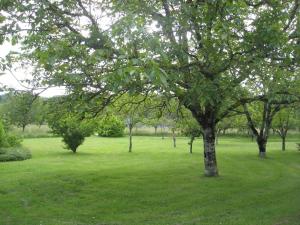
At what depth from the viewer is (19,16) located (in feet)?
36.1

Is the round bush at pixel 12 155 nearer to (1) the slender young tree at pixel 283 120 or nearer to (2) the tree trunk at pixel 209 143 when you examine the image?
(2) the tree trunk at pixel 209 143

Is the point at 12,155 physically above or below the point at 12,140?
below

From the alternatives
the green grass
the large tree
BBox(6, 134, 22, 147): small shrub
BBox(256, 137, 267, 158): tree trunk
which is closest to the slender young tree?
BBox(256, 137, 267, 158): tree trunk

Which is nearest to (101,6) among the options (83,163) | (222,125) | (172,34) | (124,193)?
(172,34)

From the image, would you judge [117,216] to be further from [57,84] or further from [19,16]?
[19,16]

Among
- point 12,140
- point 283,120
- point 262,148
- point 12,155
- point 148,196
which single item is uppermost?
Result: point 283,120

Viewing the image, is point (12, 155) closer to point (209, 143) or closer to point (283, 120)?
point (209, 143)

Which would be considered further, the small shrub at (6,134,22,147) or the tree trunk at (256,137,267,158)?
the small shrub at (6,134,22,147)

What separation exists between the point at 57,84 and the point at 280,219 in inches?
305

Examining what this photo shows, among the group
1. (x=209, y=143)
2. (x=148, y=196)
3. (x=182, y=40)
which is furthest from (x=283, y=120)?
(x=182, y=40)

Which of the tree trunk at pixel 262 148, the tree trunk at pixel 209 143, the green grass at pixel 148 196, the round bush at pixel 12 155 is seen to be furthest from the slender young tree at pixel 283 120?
the round bush at pixel 12 155

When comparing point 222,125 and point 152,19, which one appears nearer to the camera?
point 152,19

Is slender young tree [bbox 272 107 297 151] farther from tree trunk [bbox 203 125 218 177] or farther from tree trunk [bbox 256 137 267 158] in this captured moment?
tree trunk [bbox 203 125 218 177]

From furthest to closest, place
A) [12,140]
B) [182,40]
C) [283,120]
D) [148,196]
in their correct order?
[283,120] → [12,140] → [148,196] → [182,40]
